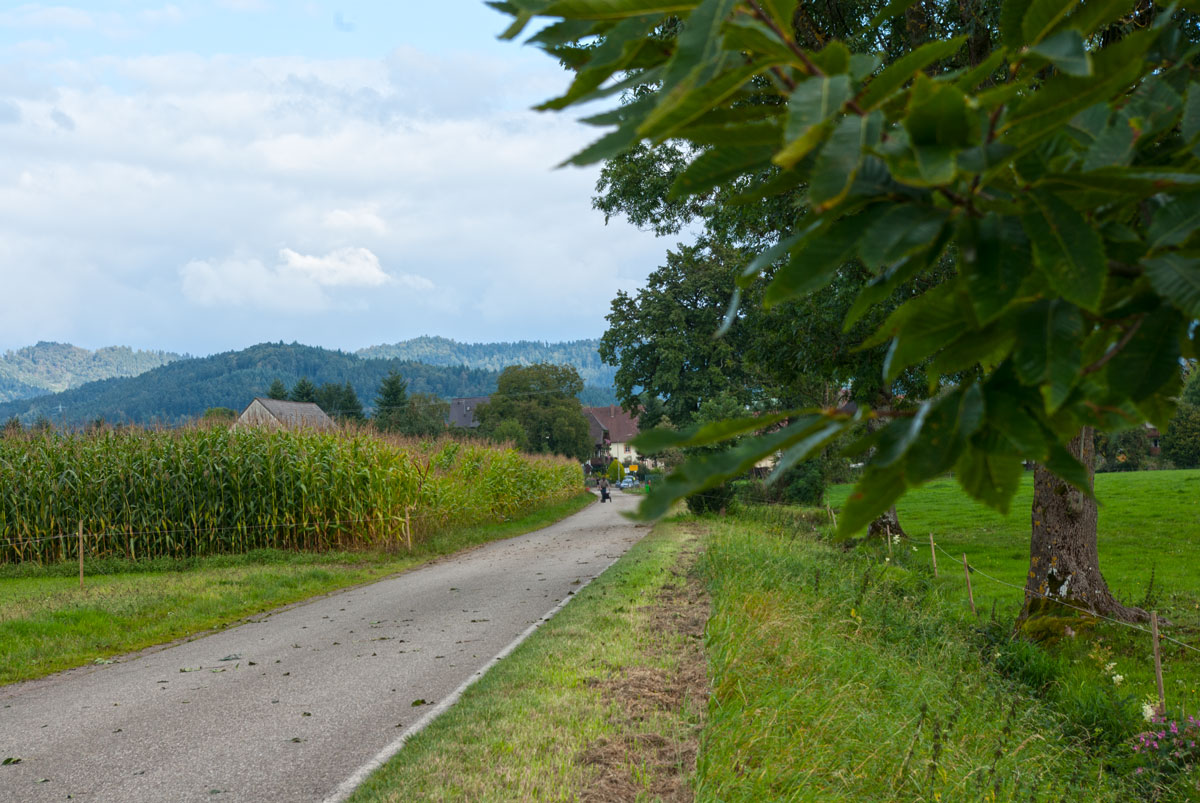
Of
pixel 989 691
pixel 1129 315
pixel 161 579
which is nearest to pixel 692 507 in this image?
pixel 161 579

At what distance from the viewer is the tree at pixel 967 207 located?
31.5 inches

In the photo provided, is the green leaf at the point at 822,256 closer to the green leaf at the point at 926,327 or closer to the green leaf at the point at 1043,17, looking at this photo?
the green leaf at the point at 926,327

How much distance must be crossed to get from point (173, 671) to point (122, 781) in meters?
3.31

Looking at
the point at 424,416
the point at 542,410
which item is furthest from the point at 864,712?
the point at 542,410

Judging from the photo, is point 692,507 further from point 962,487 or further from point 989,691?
point 962,487

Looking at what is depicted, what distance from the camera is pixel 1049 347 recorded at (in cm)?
84

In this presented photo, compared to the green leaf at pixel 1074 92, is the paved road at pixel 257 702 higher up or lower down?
lower down

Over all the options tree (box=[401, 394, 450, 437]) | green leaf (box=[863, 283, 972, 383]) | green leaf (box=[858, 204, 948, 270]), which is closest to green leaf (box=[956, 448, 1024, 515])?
green leaf (box=[863, 283, 972, 383])

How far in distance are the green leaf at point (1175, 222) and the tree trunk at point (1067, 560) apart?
32.5ft

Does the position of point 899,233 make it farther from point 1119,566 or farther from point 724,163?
point 1119,566

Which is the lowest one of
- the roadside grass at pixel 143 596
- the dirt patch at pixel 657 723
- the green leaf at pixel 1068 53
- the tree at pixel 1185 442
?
the tree at pixel 1185 442

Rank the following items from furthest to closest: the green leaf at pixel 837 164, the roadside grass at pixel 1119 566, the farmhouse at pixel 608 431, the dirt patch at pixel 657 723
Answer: the farmhouse at pixel 608 431 → the roadside grass at pixel 1119 566 → the dirt patch at pixel 657 723 → the green leaf at pixel 837 164

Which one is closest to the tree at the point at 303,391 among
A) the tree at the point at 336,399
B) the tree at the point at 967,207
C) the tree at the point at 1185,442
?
the tree at the point at 336,399

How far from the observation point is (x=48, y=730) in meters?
6.16
